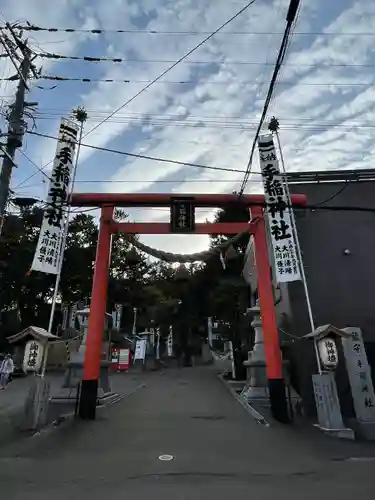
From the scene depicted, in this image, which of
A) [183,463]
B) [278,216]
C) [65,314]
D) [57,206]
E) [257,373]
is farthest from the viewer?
[65,314]

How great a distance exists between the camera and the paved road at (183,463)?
537 centimetres

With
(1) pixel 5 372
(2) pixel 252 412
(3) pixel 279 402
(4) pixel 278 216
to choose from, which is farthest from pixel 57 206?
(1) pixel 5 372

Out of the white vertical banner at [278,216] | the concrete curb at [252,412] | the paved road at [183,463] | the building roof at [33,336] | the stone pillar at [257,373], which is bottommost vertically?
the paved road at [183,463]

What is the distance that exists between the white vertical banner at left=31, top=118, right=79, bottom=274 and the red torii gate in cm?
67

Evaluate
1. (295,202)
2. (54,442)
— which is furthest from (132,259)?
(54,442)

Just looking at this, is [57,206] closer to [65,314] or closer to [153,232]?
[153,232]

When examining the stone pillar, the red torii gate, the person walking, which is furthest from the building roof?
the person walking

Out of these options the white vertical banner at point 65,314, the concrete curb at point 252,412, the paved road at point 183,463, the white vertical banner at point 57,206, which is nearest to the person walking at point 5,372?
the paved road at point 183,463

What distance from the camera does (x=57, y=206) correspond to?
1114 centimetres

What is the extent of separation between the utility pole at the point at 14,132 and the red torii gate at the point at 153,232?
219cm

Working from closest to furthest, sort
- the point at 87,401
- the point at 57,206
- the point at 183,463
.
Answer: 1. the point at 183,463
2. the point at 87,401
3. the point at 57,206

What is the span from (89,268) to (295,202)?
83.6 ft

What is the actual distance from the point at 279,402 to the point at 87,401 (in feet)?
18.2

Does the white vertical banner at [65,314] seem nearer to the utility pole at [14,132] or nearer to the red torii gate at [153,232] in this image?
the red torii gate at [153,232]
